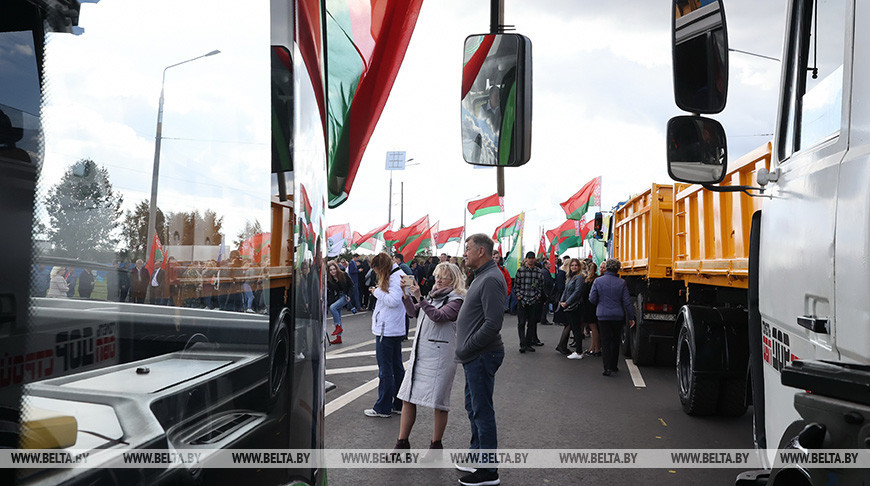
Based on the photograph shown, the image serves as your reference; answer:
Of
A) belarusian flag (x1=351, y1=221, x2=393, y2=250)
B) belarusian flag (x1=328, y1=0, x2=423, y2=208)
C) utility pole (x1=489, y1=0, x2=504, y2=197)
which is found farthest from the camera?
belarusian flag (x1=351, y1=221, x2=393, y2=250)

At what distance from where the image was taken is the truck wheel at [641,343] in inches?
406

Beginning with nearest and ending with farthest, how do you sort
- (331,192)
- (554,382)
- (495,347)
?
1. (331,192)
2. (495,347)
3. (554,382)

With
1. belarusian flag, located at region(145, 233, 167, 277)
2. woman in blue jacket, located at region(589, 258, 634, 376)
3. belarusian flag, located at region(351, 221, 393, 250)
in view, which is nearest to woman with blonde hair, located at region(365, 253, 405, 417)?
woman in blue jacket, located at region(589, 258, 634, 376)

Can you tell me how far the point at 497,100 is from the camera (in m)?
2.54

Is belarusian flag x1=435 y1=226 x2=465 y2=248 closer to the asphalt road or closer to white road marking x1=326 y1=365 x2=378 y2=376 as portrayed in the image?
the asphalt road

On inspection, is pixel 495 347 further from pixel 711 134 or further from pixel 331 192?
pixel 711 134

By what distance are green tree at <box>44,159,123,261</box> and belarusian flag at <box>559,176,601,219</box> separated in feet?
62.6

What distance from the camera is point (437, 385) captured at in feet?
17.6

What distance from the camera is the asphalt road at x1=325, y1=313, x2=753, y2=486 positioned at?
5199 millimetres

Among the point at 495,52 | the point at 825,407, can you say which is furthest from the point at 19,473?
the point at 495,52

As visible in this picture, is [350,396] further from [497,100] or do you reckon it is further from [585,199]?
[585,199]

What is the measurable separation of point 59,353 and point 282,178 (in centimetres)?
77

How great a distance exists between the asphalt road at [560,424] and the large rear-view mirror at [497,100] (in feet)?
10.5

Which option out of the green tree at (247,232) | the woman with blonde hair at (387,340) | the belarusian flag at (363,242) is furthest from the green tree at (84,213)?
the belarusian flag at (363,242)
